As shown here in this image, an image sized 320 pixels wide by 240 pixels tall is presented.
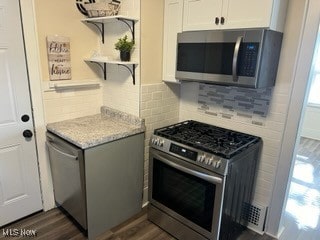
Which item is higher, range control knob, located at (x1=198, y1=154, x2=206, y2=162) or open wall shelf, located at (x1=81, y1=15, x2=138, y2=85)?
open wall shelf, located at (x1=81, y1=15, x2=138, y2=85)

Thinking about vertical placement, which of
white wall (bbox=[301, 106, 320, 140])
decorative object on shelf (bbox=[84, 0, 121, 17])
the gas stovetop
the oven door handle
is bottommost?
white wall (bbox=[301, 106, 320, 140])

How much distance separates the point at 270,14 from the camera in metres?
1.58

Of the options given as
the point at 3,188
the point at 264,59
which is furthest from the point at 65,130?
the point at 264,59

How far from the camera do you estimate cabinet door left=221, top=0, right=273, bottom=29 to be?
1.59m

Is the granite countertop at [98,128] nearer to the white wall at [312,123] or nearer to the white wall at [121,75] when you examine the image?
the white wall at [121,75]

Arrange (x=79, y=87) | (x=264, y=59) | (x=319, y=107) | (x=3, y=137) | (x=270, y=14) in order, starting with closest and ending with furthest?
(x=270, y=14) < (x=264, y=59) < (x=3, y=137) < (x=79, y=87) < (x=319, y=107)

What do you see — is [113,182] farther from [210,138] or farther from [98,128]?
[210,138]

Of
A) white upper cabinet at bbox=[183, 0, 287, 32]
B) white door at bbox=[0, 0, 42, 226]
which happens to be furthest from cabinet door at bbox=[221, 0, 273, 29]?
white door at bbox=[0, 0, 42, 226]

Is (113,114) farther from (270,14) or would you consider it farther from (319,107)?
(319,107)

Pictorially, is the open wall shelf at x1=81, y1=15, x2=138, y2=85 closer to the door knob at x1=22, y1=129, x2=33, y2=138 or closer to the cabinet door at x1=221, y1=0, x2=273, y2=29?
the cabinet door at x1=221, y1=0, x2=273, y2=29

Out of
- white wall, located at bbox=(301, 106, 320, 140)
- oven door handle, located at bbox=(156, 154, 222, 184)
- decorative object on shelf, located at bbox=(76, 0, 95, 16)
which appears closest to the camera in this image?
oven door handle, located at bbox=(156, 154, 222, 184)

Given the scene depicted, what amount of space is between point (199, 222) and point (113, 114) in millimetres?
1325

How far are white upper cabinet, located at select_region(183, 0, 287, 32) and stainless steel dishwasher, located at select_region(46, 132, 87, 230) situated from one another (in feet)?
4.60

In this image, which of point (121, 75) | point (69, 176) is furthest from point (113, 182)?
point (121, 75)
